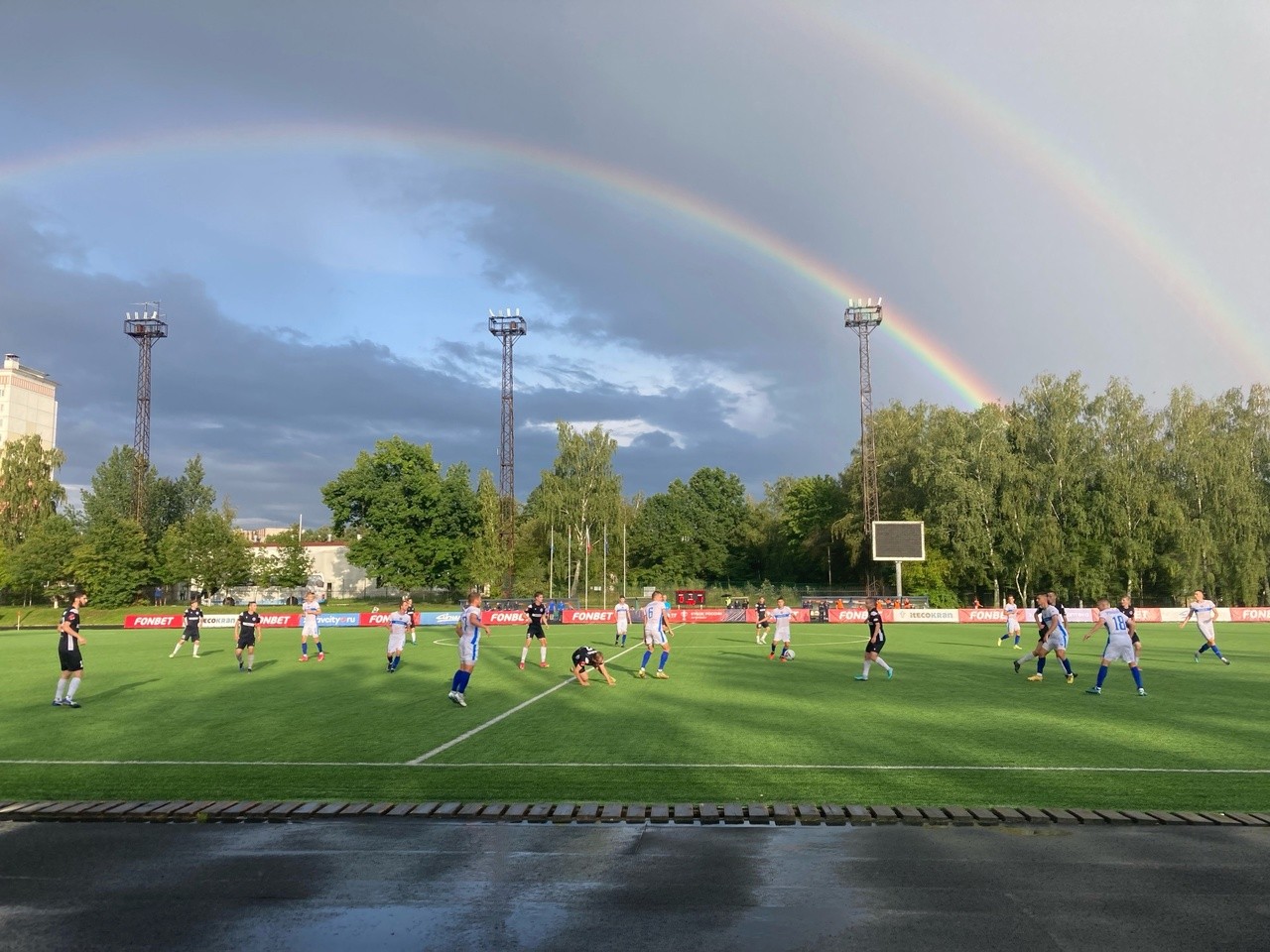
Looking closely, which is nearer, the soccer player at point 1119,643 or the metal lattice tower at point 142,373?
the soccer player at point 1119,643

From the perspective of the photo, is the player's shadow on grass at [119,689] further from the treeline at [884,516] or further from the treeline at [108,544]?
the treeline at [108,544]

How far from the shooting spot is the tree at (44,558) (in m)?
73.8

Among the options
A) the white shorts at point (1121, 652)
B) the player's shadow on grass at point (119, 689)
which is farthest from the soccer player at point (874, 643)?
the player's shadow on grass at point (119, 689)

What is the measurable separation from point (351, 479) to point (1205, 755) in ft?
247

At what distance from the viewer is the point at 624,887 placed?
6395mm

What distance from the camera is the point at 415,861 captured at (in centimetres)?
704

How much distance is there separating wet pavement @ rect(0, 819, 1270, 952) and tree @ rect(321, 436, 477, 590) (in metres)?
71.6

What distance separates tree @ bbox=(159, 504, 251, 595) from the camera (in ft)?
258

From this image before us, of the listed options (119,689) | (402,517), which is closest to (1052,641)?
(119,689)

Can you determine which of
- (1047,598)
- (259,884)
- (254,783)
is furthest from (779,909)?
(1047,598)

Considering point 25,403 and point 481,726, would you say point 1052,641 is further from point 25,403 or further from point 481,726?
point 25,403

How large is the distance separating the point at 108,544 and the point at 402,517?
2453 centimetres

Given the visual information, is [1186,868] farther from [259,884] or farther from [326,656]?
[326,656]

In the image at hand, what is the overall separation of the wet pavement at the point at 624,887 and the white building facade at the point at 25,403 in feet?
401
